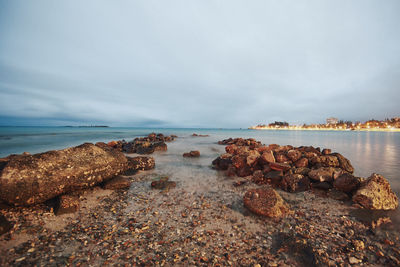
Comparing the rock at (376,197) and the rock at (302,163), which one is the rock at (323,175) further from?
the rock at (302,163)

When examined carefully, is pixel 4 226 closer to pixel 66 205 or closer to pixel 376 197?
pixel 66 205

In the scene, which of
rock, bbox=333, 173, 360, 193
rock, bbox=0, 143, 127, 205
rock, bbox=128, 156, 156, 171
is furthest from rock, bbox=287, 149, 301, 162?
rock, bbox=0, 143, 127, 205

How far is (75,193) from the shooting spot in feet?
15.7

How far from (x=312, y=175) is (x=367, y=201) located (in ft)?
5.50

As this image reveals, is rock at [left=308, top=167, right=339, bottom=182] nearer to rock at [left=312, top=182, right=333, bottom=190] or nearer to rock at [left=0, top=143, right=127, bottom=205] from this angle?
rock at [left=312, top=182, right=333, bottom=190]

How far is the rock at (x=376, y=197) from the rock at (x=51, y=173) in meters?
7.76

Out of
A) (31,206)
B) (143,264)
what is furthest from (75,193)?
(143,264)

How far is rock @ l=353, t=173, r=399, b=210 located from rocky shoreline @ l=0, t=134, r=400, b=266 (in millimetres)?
23

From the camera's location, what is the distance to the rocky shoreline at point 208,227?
2705 mm

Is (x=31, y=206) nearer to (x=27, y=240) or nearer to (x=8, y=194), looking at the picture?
(x=8, y=194)

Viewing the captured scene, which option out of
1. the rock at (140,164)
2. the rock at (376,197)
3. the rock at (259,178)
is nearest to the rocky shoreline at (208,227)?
the rock at (376,197)

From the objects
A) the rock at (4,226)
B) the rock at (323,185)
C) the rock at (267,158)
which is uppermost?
the rock at (267,158)

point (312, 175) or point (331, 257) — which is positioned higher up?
point (312, 175)

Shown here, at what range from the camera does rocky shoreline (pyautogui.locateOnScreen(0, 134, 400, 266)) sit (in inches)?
106
